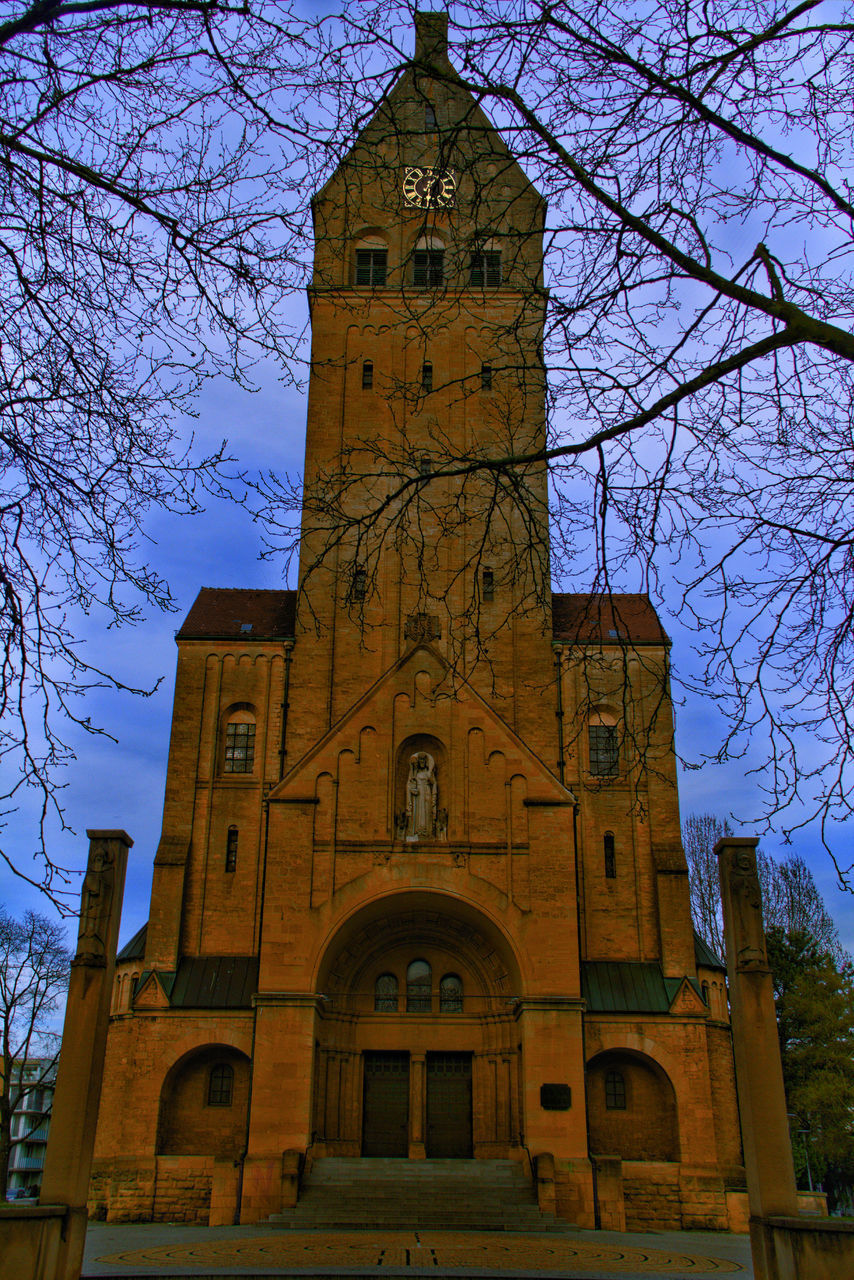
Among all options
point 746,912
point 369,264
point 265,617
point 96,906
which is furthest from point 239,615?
point 746,912

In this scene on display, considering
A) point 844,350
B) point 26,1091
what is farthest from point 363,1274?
point 26,1091

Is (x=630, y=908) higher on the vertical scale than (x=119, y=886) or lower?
higher

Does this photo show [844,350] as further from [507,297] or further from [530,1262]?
[507,297]

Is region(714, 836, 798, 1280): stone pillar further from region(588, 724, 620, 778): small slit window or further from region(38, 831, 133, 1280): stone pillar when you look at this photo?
region(588, 724, 620, 778): small slit window

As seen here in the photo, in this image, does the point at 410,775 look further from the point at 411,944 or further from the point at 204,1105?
the point at 204,1105

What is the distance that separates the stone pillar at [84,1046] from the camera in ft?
36.3

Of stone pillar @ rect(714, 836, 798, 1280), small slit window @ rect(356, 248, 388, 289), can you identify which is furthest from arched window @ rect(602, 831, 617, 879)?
small slit window @ rect(356, 248, 388, 289)

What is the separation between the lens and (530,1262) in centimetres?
1412

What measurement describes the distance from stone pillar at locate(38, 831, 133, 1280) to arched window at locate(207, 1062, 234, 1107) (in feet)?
47.1

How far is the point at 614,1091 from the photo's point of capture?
2580 cm

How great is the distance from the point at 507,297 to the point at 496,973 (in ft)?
65.6

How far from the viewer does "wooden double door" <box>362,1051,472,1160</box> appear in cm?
2489

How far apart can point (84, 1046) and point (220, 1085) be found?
14.9 metres

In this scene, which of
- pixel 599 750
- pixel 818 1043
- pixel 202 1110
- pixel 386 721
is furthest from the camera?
pixel 818 1043
